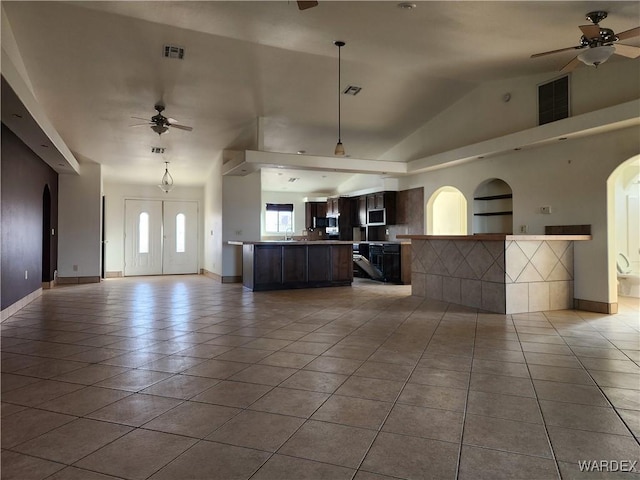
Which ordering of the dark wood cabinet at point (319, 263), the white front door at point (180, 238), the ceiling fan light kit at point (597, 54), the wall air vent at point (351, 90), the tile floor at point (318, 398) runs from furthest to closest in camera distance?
the white front door at point (180, 238) → the dark wood cabinet at point (319, 263) → the wall air vent at point (351, 90) → the ceiling fan light kit at point (597, 54) → the tile floor at point (318, 398)

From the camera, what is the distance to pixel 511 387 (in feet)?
8.59

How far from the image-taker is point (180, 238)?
1202 centimetres

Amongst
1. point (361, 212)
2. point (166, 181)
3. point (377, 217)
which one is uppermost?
point (166, 181)

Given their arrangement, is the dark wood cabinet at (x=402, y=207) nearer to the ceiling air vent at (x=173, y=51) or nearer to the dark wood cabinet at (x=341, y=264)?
the dark wood cabinet at (x=341, y=264)

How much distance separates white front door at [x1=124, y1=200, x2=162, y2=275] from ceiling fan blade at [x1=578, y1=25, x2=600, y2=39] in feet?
36.3

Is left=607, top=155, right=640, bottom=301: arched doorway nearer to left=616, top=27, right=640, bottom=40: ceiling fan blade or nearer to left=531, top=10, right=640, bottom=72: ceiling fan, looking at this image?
left=531, top=10, right=640, bottom=72: ceiling fan

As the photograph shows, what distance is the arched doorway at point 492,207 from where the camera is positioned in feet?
24.5

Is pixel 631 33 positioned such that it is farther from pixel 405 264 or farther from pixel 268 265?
pixel 268 265

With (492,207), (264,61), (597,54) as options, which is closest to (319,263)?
(492,207)

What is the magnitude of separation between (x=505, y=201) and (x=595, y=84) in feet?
8.44

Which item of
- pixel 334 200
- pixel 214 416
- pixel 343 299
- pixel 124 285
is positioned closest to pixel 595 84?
pixel 343 299

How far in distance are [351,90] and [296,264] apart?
3.42m

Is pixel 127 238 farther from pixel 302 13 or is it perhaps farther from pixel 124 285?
pixel 302 13

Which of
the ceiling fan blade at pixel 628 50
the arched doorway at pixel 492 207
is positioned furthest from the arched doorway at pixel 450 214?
the ceiling fan blade at pixel 628 50
